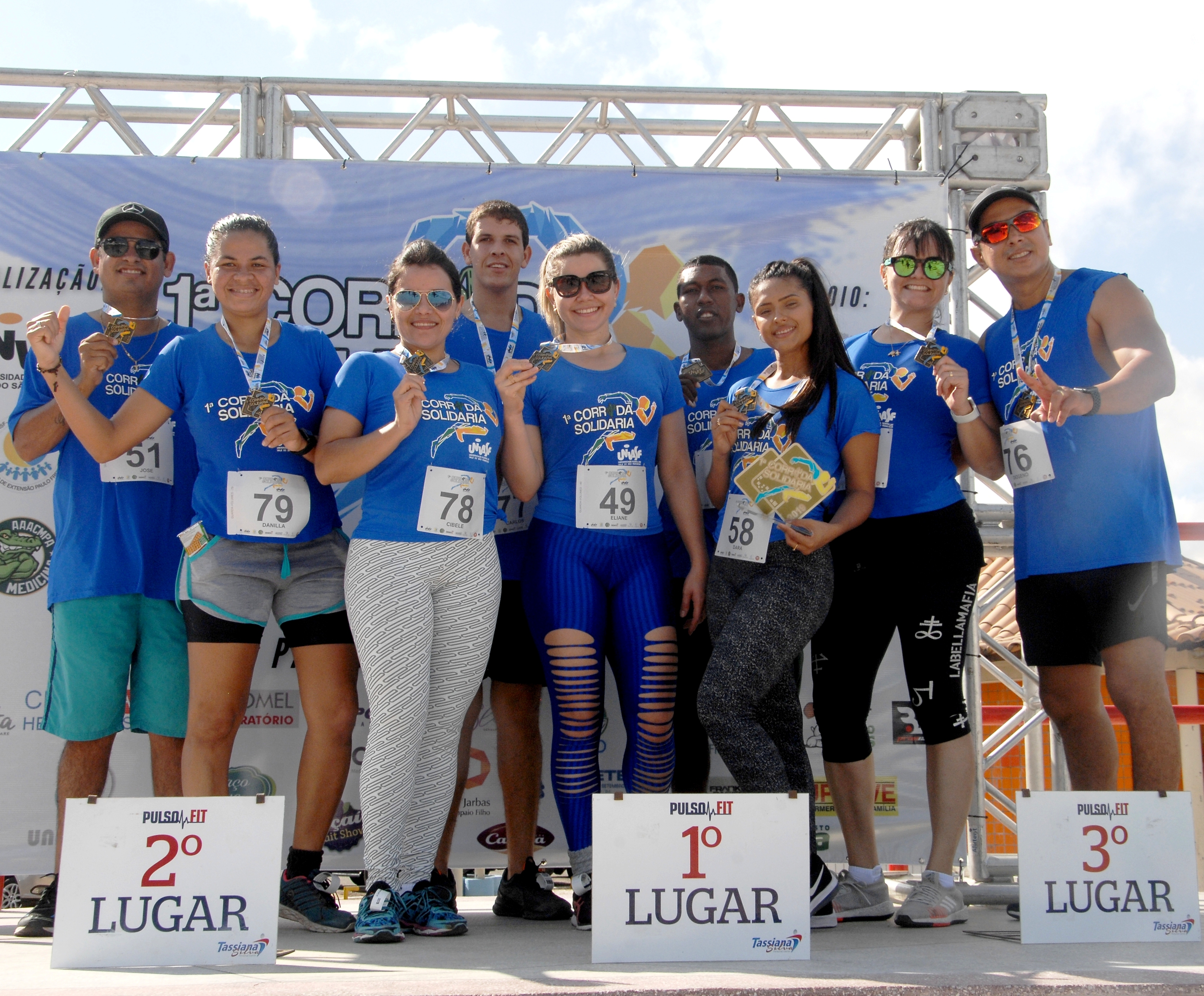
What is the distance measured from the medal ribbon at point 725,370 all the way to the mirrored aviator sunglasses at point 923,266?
2.05 ft

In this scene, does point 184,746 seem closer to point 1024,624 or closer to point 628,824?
point 628,824

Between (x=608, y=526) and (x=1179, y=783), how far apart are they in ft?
5.73

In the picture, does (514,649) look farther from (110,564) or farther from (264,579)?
(110,564)

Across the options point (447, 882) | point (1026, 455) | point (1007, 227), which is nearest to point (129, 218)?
point (447, 882)

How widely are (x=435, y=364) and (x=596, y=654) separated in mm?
942

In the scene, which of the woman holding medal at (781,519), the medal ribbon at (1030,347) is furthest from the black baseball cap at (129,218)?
the medal ribbon at (1030,347)

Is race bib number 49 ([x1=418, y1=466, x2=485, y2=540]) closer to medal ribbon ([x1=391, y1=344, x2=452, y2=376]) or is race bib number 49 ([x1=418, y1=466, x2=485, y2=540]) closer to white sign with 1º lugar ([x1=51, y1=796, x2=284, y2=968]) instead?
medal ribbon ([x1=391, y1=344, x2=452, y2=376])

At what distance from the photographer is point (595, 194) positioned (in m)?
4.08

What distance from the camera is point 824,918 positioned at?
273 cm

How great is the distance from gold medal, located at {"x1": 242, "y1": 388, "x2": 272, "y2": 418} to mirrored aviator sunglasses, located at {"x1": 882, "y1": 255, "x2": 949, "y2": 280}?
194 centimetres

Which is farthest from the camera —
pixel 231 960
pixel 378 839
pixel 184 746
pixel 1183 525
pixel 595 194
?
pixel 1183 525

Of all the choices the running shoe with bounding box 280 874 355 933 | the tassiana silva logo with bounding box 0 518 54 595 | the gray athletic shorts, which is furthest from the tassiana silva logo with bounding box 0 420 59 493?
the running shoe with bounding box 280 874 355 933

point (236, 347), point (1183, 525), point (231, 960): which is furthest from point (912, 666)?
point (1183, 525)

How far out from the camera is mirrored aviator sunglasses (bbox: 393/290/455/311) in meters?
2.80
